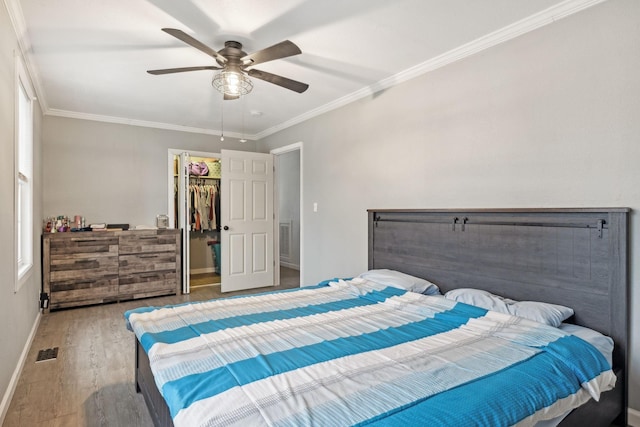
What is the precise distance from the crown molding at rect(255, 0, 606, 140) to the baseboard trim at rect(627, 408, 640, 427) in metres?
2.35

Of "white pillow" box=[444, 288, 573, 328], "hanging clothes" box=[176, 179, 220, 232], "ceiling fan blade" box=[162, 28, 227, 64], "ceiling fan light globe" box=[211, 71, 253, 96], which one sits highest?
"ceiling fan blade" box=[162, 28, 227, 64]

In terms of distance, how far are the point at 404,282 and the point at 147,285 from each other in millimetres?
3542

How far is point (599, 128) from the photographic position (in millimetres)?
2057

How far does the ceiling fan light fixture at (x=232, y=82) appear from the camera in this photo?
2559 millimetres

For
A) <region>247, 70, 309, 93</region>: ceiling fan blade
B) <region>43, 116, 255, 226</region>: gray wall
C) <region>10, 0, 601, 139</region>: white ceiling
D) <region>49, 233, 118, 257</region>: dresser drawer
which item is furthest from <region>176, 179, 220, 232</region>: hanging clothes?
<region>247, 70, 309, 93</region>: ceiling fan blade

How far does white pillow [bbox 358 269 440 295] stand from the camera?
109 inches

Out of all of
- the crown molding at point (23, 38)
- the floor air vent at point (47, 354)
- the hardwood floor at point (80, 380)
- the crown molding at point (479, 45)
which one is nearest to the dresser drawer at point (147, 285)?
the hardwood floor at point (80, 380)

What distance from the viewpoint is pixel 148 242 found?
467 cm

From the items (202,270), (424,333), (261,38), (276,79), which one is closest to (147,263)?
(202,270)

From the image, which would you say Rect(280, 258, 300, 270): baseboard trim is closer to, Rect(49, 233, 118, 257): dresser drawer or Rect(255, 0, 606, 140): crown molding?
Rect(49, 233, 118, 257): dresser drawer

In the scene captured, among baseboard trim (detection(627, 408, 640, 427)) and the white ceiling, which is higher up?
the white ceiling

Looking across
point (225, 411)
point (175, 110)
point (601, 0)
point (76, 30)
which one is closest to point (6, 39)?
point (76, 30)

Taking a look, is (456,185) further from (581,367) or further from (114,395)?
(114,395)

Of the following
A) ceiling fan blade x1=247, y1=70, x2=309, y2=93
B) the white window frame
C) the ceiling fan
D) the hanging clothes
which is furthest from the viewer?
the hanging clothes
